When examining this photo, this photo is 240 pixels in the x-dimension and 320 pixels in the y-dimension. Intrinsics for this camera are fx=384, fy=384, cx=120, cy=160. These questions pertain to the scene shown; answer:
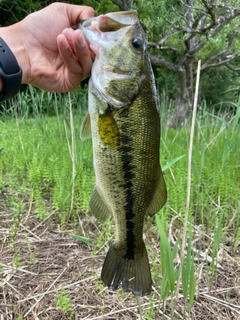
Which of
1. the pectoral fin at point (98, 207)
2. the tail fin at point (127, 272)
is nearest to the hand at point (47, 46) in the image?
the pectoral fin at point (98, 207)

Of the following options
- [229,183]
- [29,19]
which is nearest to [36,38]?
[29,19]

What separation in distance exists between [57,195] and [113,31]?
1383 mm

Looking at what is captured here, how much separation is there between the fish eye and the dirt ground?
1.04 m

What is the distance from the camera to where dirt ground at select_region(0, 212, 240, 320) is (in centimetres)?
176

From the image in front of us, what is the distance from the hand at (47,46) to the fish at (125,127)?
0.93 ft

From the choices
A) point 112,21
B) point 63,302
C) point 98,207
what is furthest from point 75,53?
point 63,302

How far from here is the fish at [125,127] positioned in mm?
1280

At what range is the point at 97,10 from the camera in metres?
9.20

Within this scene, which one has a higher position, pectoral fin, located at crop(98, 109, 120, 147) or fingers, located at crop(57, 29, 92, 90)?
fingers, located at crop(57, 29, 92, 90)

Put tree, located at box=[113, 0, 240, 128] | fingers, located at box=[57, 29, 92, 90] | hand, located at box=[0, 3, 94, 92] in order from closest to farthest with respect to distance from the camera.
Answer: fingers, located at box=[57, 29, 92, 90]
hand, located at box=[0, 3, 94, 92]
tree, located at box=[113, 0, 240, 128]

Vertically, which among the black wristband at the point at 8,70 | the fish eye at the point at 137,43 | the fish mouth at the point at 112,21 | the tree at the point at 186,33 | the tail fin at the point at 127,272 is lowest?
the tree at the point at 186,33

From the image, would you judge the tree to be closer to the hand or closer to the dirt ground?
the dirt ground

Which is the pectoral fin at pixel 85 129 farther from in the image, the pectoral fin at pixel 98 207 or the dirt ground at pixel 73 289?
the dirt ground at pixel 73 289

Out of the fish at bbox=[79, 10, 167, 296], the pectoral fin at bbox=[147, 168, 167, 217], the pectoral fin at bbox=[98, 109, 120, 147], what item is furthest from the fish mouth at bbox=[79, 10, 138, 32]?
the pectoral fin at bbox=[147, 168, 167, 217]
